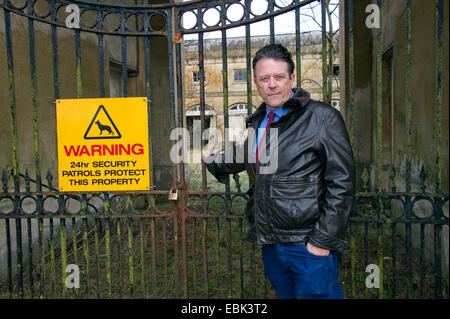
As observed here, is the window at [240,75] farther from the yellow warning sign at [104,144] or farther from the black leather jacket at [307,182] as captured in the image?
the black leather jacket at [307,182]

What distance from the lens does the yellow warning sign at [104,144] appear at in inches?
127

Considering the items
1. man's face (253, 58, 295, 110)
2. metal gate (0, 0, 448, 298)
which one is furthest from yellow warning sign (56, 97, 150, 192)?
man's face (253, 58, 295, 110)

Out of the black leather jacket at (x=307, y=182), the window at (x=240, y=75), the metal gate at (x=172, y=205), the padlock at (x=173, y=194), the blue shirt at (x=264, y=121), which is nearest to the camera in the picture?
the black leather jacket at (x=307, y=182)

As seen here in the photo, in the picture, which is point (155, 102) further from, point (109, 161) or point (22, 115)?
point (109, 161)

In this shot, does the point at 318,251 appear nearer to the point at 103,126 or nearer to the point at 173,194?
the point at 173,194

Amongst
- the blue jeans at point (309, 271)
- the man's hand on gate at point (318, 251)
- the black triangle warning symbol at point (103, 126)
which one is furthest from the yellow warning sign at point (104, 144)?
the man's hand on gate at point (318, 251)

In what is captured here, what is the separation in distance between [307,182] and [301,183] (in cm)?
4

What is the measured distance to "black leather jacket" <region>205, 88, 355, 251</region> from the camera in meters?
2.11

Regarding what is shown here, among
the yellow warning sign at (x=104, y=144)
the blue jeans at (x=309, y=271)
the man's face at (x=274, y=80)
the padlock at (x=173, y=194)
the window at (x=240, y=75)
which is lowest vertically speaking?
the blue jeans at (x=309, y=271)

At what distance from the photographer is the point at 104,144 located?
3.24m

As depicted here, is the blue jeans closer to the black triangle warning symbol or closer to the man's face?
the man's face

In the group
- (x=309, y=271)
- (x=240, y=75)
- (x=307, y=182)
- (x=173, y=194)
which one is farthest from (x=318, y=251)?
(x=240, y=75)

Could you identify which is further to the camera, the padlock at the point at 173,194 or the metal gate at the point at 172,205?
the padlock at the point at 173,194

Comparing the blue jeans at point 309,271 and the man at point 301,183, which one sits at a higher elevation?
the man at point 301,183
